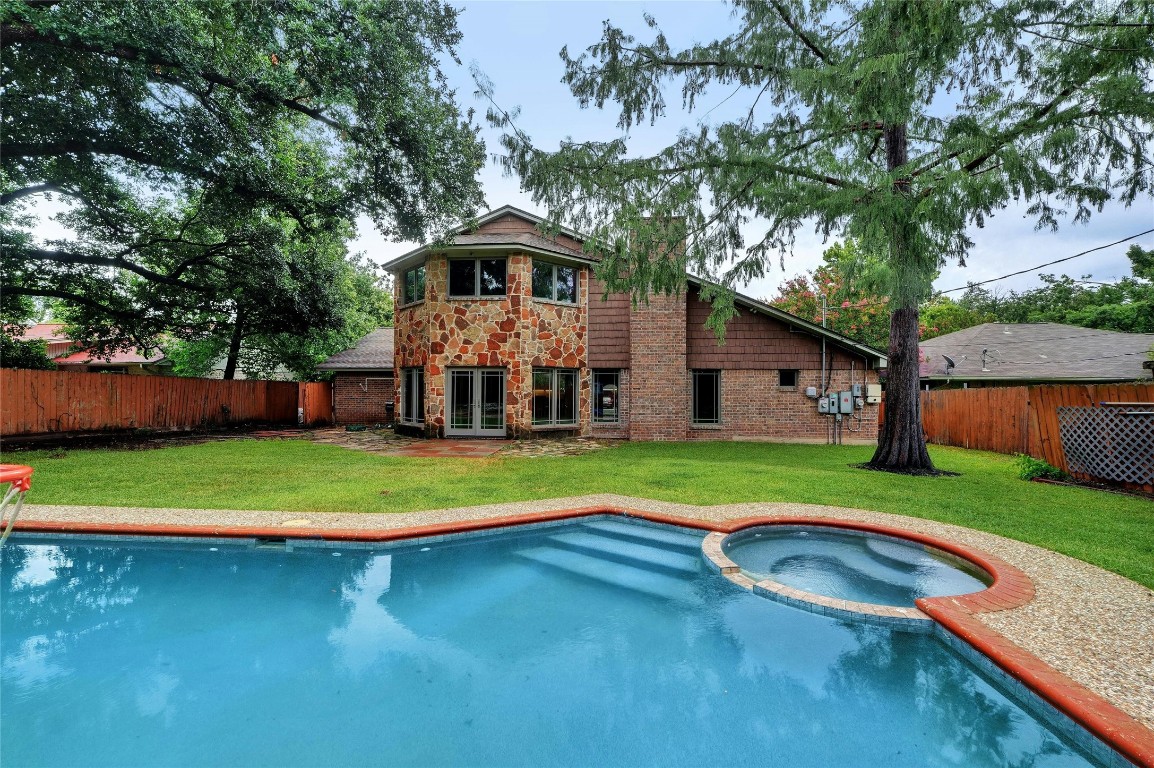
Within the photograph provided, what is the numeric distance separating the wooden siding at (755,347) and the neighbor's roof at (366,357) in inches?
454

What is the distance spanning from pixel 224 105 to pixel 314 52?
2.07 meters

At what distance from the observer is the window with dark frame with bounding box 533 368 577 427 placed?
15266 millimetres

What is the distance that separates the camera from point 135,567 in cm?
512

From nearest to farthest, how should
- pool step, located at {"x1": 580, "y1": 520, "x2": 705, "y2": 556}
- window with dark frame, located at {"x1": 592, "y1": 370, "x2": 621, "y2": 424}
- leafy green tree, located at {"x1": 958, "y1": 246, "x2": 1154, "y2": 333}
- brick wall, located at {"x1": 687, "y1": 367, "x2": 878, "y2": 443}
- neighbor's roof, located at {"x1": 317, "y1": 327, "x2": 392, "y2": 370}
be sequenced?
pool step, located at {"x1": 580, "y1": 520, "x2": 705, "y2": 556}, brick wall, located at {"x1": 687, "y1": 367, "x2": 878, "y2": 443}, window with dark frame, located at {"x1": 592, "y1": 370, "x2": 621, "y2": 424}, neighbor's roof, located at {"x1": 317, "y1": 327, "x2": 392, "y2": 370}, leafy green tree, located at {"x1": 958, "y1": 246, "x2": 1154, "y2": 333}

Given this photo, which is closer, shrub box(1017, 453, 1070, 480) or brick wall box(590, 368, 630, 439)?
shrub box(1017, 453, 1070, 480)

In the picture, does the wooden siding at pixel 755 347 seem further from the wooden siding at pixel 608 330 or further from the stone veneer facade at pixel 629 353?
the wooden siding at pixel 608 330

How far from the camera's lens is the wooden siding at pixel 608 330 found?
51.8ft

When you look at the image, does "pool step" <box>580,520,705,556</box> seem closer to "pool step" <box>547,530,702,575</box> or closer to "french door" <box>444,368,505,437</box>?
"pool step" <box>547,530,702,575</box>

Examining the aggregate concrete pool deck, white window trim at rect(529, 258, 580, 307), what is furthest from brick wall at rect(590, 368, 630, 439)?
the aggregate concrete pool deck

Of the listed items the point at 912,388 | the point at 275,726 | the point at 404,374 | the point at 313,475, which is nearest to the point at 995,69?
the point at 912,388

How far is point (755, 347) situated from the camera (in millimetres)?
15344

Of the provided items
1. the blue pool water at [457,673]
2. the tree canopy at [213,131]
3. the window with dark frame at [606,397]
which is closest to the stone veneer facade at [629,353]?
the window with dark frame at [606,397]

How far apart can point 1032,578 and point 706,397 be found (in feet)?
37.7

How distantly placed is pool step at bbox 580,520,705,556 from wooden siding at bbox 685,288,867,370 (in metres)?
9.77
